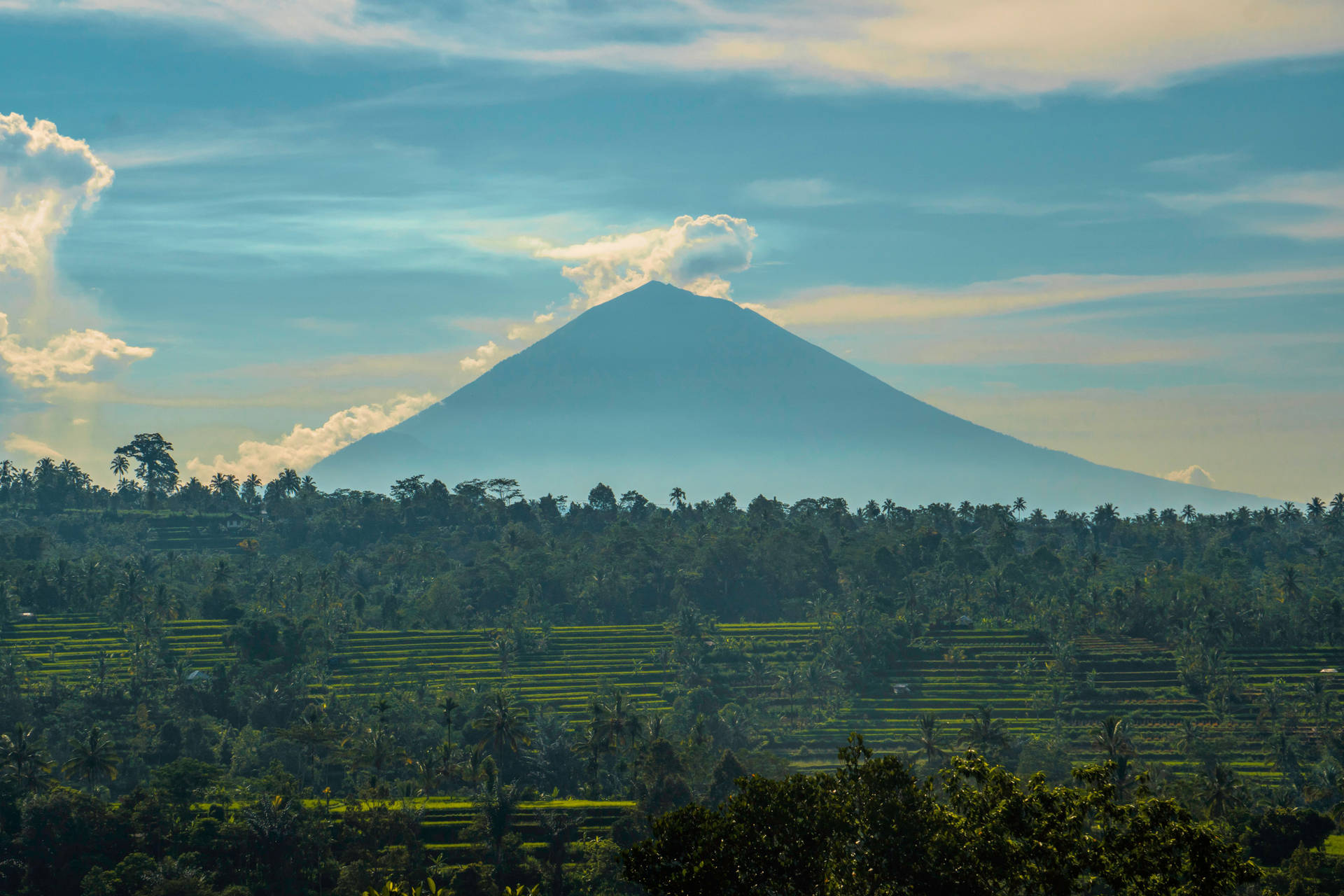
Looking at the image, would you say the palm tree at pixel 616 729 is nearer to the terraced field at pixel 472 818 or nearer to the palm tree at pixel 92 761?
the terraced field at pixel 472 818

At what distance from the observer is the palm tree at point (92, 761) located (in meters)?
85.8

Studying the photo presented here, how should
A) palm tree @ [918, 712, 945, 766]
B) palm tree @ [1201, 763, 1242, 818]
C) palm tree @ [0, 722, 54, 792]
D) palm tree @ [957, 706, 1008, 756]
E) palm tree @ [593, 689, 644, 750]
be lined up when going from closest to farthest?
palm tree @ [1201, 763, 1242, 818], palm tree @ [0, 722, 54, 792], palm tree @ [593, 689, 644, 750], palm tree @ [957, 706, 1008, 756], palm tree @ [918, 712, 945, 766]

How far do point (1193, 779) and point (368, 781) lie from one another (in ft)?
197

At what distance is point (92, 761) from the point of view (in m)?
85.8

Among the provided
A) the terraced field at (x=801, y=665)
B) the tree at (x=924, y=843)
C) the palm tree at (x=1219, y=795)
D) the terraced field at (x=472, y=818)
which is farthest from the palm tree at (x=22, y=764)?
the palm tree at (x=1219, y=795)

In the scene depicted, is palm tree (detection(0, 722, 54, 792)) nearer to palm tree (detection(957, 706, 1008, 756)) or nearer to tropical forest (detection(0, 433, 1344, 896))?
tropical forest (detection(0, 433, 1344, 896))

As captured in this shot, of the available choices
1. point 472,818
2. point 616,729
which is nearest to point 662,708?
point 616,729

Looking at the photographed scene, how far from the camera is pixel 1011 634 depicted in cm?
13550

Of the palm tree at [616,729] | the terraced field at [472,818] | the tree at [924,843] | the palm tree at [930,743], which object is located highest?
the tree at [924,843]

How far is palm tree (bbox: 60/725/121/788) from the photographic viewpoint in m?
85.8

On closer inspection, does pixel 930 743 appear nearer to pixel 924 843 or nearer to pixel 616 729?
pixel 616 729

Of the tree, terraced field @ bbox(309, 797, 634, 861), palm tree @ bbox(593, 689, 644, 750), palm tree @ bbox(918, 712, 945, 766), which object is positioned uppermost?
the tree

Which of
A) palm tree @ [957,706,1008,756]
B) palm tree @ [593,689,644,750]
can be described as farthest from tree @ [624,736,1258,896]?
palm tree @ [957,706,1008,756]

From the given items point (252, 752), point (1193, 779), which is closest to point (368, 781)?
point (252, 752)
